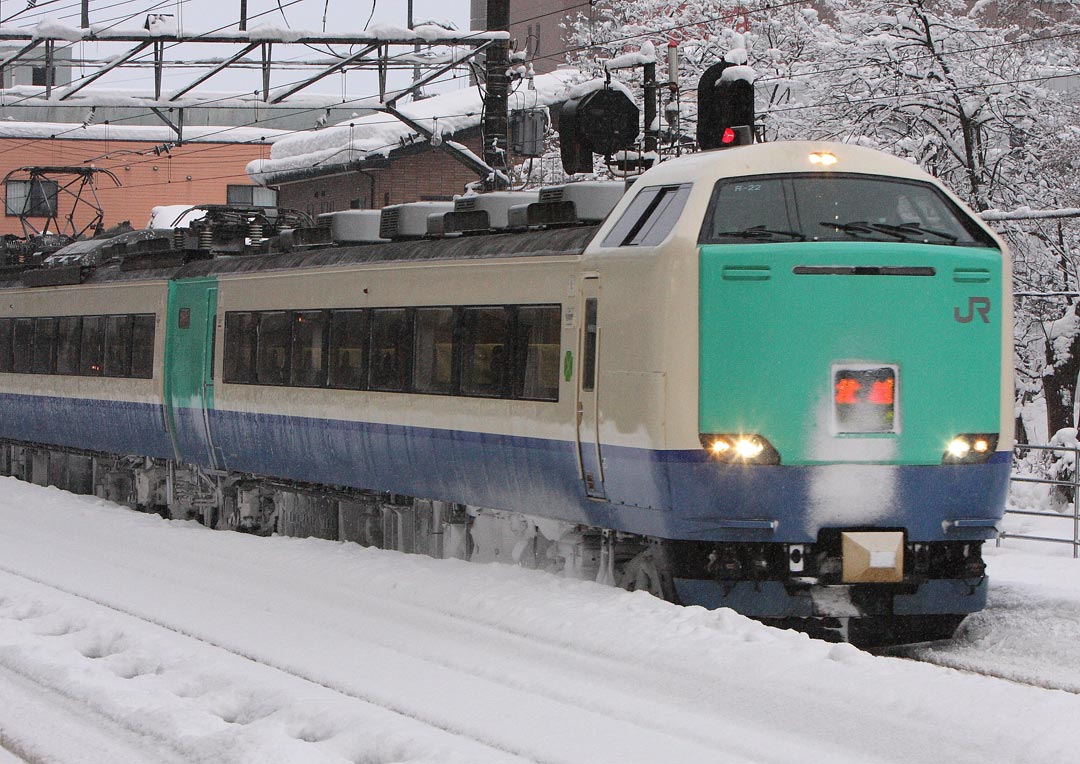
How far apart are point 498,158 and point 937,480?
1179 cm

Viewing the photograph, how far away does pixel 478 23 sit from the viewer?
87688 millimetres


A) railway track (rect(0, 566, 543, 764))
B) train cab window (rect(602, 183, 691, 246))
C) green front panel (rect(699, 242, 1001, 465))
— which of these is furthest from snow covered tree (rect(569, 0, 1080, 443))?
railway track (rect(0, 566, 543, 764))

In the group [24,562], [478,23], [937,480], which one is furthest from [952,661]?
[478,23]

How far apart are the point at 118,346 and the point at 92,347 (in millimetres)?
969

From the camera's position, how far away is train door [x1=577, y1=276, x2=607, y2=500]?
11375 millimetres

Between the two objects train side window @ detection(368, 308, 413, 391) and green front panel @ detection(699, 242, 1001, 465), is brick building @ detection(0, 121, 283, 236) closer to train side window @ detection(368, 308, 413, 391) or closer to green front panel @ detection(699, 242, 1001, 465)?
train side window @ detection(368, 308, 413, 391)

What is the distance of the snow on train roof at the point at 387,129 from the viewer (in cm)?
4003

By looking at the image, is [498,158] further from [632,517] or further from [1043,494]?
[632,517]

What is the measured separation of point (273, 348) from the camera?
1678 cm

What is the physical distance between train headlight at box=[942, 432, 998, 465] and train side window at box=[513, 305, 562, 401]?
2.79 meters

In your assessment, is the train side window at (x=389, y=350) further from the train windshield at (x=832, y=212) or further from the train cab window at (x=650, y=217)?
the train windshield at (x=832, y=212)

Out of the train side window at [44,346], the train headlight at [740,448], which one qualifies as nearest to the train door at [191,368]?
the train side window at [44,346]

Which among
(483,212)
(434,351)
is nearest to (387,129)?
(483,212)

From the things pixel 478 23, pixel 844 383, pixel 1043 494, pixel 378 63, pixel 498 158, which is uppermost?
pixel 478 23
